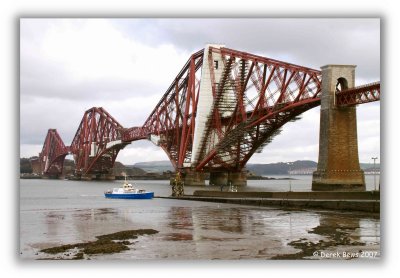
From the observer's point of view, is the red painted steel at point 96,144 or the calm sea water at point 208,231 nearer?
the calm sea water at point 208,231

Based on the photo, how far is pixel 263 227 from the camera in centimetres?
2944

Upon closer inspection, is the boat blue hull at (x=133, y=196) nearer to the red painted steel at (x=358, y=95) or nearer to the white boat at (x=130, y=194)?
the white boat at (x=130, y=194)

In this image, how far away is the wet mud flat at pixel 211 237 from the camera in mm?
21359

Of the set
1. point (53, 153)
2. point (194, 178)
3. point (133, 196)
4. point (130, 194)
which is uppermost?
point (53, 153)

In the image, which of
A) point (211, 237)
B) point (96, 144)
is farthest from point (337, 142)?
point (96, 144)

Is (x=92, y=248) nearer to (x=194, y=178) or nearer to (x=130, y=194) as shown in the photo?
(x=130, y=194)

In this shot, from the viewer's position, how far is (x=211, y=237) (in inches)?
1033

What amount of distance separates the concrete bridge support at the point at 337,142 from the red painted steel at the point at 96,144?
106m

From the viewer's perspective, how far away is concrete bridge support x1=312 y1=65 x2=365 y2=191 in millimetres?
57344

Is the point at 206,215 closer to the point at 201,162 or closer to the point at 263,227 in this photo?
the point at 263,227

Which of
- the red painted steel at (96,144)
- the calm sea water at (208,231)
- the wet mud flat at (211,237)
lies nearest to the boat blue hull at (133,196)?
the calm sea water at (208,231)

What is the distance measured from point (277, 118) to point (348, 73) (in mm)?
21094

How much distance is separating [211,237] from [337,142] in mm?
34943
